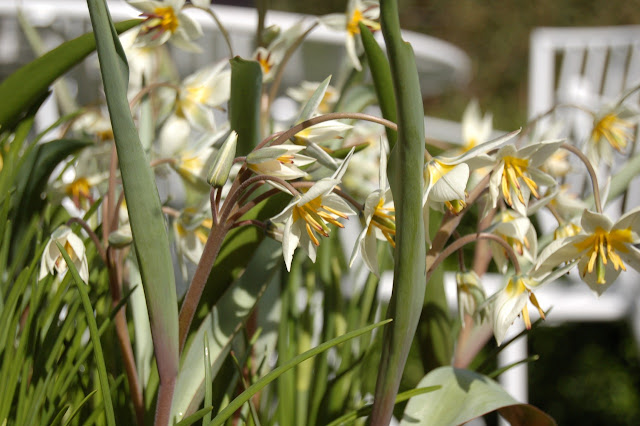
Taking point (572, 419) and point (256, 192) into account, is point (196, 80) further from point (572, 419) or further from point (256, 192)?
point (572, 419)

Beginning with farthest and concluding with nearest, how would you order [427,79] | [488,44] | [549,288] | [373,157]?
[488,44] < [427,79] < [549,288] < [373,157]

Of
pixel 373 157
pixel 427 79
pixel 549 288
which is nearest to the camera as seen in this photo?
pixel 373 157

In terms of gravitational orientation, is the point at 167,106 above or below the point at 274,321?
above

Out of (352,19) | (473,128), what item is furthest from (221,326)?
(473,128)

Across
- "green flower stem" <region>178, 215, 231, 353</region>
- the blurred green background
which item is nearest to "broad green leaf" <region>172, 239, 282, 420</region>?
"green flower stem" <region>178, 215, 231, 353</region>

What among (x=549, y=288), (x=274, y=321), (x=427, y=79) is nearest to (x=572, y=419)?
(x=549, y=288)

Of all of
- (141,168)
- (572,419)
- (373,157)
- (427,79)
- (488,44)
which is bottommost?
(488,44)

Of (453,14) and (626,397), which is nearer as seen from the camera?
(626,397)
